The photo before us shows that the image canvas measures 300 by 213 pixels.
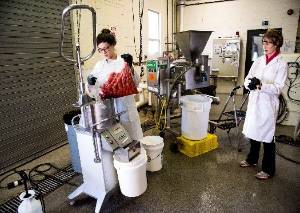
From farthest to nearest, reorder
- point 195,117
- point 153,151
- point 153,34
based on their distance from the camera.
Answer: point 153,34 → point 195,117 → point 153,151

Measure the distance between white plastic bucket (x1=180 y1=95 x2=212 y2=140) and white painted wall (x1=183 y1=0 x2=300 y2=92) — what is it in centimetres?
462

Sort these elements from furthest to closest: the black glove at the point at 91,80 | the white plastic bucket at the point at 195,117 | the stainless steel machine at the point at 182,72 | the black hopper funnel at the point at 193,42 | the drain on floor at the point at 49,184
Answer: the stainless steel machine at the point at 182,72
the black hopper funnel at the point at 193,42
the white plastic bucket at the point at 195,117
the drain on floor at the point at 49,184
the black glove at the point at 91,80

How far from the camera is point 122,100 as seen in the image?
2307 millimetres

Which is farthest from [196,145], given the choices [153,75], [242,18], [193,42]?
[242,18]

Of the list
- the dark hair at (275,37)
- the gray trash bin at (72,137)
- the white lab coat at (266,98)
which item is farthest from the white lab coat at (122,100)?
the dark hair at (275,37)

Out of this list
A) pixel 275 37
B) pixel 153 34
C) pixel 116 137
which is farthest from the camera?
pixel 153 34

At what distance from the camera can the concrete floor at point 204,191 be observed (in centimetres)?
214

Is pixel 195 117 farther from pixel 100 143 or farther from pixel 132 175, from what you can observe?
pixel 100 143

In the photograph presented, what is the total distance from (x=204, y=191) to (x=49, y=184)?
179 centimetres

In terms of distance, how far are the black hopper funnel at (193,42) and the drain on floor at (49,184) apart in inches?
90.6

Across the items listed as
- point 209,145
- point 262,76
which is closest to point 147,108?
point 209,145

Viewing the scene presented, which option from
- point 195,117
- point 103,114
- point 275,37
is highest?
point 275,37

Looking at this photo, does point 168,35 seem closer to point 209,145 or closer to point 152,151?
point 209,145

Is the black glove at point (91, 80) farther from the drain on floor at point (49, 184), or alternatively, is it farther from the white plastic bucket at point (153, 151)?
the drain on floor at point (49, 184)
